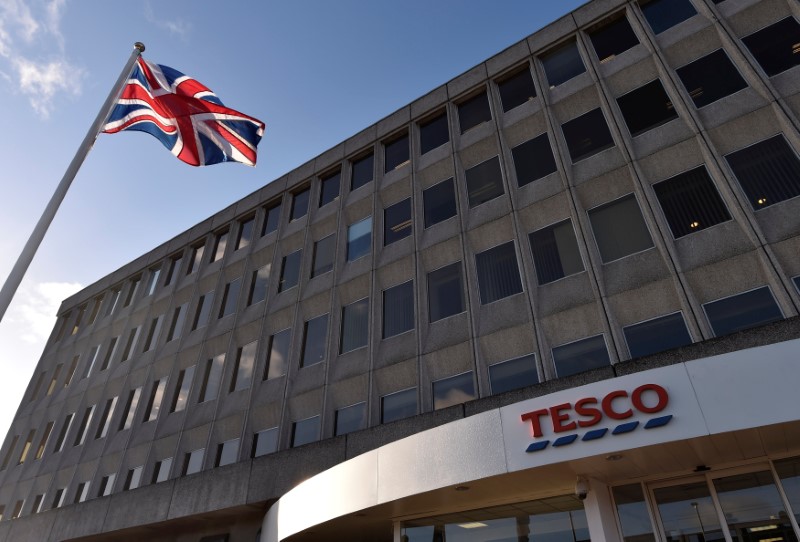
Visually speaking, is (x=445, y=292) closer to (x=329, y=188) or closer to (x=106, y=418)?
(x=329, y=188)

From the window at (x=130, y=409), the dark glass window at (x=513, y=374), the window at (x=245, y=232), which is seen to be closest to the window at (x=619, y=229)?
the dark glass window at (x=513, y=374)

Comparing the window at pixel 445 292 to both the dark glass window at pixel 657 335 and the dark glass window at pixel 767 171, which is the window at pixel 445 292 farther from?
the dark glass window at pixel 767 171

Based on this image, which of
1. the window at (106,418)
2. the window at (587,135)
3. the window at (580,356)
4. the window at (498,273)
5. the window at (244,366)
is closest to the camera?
the window at (580,356)

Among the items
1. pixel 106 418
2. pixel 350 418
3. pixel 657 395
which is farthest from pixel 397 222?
pixel 106 418

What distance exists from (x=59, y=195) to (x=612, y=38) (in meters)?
18.5

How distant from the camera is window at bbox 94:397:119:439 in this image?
2662 centimetres

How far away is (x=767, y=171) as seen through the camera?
1435 centimetres

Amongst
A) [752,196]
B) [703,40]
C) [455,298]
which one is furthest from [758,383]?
[703,40]

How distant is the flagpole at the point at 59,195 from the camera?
978 centimetres

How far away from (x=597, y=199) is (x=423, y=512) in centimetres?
1054

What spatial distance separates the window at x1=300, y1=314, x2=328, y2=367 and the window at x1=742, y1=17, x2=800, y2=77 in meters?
16.8

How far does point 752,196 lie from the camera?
14.3 m

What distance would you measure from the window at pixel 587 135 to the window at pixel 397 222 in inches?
259

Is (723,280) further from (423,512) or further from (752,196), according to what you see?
(423,512)
